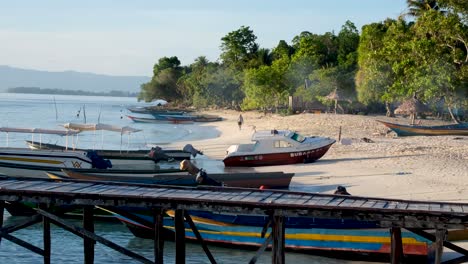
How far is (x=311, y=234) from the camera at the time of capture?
16.8 m

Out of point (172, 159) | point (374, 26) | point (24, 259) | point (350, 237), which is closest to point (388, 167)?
point (172, 159)

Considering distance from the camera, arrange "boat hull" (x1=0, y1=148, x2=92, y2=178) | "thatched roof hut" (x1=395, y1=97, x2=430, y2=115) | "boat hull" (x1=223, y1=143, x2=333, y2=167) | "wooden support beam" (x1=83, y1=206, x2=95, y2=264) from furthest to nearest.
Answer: "thatched roof hut" (x1=395, y1=97, x2=430, y2=115) < "boat hull" (x1=223, y1=143, x2=333, y2=167) < "boat hull" (x1=0, y1=148, x2=92, y2=178) < "wooden support beam" (x1=83, y1=206, x2=95, y2=264)

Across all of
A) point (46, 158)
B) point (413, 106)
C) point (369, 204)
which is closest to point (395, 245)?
point (369, 204)

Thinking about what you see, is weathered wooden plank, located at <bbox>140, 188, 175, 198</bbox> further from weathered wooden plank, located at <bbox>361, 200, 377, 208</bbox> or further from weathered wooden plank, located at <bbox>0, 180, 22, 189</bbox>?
weathered wooden plank, located at <bbox>361, 200, 377, 208</bbox>

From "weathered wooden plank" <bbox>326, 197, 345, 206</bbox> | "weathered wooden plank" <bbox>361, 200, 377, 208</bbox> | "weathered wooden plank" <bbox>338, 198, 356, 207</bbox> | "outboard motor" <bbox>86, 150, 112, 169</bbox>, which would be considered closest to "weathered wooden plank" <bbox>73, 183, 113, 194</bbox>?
"weathered wooden plank" <bbox>326, 197, 345, 206</bbox>

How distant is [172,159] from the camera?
3231cm

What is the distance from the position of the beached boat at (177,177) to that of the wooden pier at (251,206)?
9.81 meters

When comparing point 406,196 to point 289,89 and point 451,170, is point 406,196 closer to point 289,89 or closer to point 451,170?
point 451,170

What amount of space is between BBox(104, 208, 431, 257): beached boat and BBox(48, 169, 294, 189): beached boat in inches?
210

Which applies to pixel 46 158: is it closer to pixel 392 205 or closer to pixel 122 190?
pixel 122 190

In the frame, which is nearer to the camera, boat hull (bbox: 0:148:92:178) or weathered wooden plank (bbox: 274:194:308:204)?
weathered wooden plank (bbox: 274:194:308:204)

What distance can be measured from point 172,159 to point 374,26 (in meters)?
38.1

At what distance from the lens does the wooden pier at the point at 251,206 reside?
454 inches

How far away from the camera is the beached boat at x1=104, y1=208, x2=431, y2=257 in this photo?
639 inches
